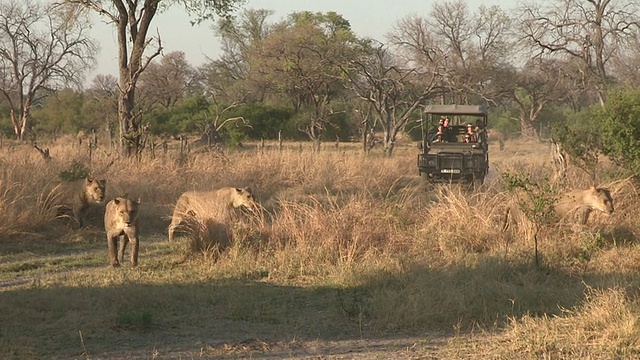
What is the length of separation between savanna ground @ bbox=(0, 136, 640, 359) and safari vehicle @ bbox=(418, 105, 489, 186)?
4.50 m

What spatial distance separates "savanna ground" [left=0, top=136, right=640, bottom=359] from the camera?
6.71m

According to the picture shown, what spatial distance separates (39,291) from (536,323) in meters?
4.89

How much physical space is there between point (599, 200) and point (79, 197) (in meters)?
7.89

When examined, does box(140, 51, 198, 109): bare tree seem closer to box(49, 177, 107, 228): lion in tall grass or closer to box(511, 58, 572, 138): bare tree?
box(511, 58, 572, 138): bare tree

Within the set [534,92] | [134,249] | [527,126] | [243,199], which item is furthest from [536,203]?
[534,92]

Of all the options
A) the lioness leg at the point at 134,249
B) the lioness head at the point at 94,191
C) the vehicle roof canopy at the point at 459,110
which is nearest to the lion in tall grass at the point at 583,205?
the lioness leg at the point at 134,249

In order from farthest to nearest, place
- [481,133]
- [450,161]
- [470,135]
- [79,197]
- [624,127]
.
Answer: [481,133] < [470,135] < [450,161] < [624,127] < [79,197]

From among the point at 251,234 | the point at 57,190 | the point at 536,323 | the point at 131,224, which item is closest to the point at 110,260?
the point at 131,224

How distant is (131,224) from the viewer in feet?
32.5

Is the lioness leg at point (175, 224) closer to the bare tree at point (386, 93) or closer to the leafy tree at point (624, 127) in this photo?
the leafy tree at point (624, 127)

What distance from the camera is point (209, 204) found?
11.6 meters

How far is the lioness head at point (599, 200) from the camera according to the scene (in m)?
11.0

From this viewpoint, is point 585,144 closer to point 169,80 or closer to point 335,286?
point 335,286

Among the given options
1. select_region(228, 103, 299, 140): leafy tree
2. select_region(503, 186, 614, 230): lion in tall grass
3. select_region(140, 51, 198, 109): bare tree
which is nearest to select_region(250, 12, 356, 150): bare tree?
select_region(228, 103, 299, 140): leafy tree
